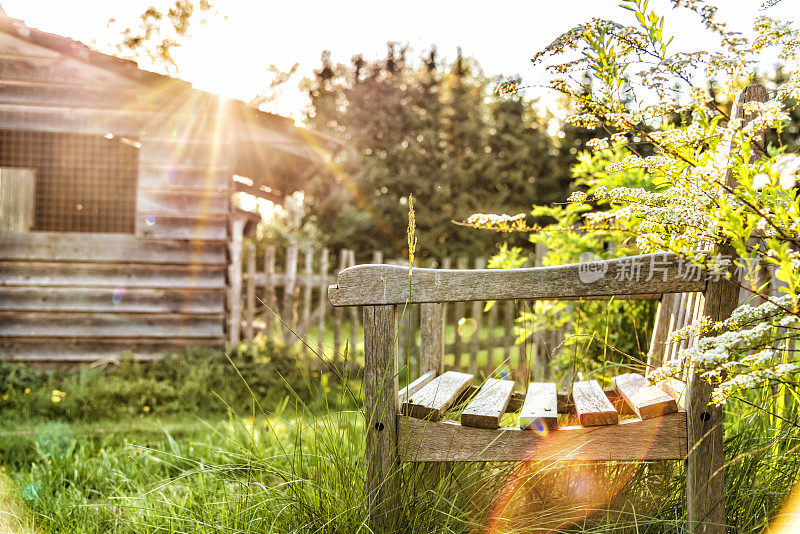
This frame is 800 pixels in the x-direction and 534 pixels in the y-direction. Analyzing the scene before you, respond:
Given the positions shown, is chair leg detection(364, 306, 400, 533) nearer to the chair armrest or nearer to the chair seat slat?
the chair armrest

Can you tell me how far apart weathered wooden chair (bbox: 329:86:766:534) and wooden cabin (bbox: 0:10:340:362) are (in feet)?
15.8

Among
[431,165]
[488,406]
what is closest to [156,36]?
[431,165]

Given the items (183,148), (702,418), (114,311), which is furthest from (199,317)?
(702,418)

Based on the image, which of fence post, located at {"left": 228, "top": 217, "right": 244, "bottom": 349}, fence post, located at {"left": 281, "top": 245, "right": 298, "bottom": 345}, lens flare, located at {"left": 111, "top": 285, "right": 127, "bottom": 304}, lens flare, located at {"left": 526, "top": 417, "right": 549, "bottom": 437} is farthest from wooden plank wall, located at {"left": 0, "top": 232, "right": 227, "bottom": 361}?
lens flare, located at {"left": 526, "top": 417, "right": 549, "bottom": 437}

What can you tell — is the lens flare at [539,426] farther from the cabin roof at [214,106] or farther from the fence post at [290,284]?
the fence post at [290,284]

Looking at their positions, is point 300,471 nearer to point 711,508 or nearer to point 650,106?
point 711,508

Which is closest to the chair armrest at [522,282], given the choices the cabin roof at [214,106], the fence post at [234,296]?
the cabin roof at [214,106]

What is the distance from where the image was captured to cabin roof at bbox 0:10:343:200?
6113 mm

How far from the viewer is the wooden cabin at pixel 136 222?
6.27m

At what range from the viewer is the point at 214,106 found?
652cm

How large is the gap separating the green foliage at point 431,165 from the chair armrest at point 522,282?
16.1 m

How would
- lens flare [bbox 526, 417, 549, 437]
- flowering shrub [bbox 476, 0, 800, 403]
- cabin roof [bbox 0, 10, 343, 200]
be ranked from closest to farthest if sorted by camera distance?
flowering shrub [bbox 476, 0, 800, 403], lens flare [bbox 526, 417, 549, 437], cabin roof [bbox 0, 10, 343, 200]

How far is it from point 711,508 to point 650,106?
1.17 m

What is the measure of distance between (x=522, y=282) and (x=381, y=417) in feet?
1.92
